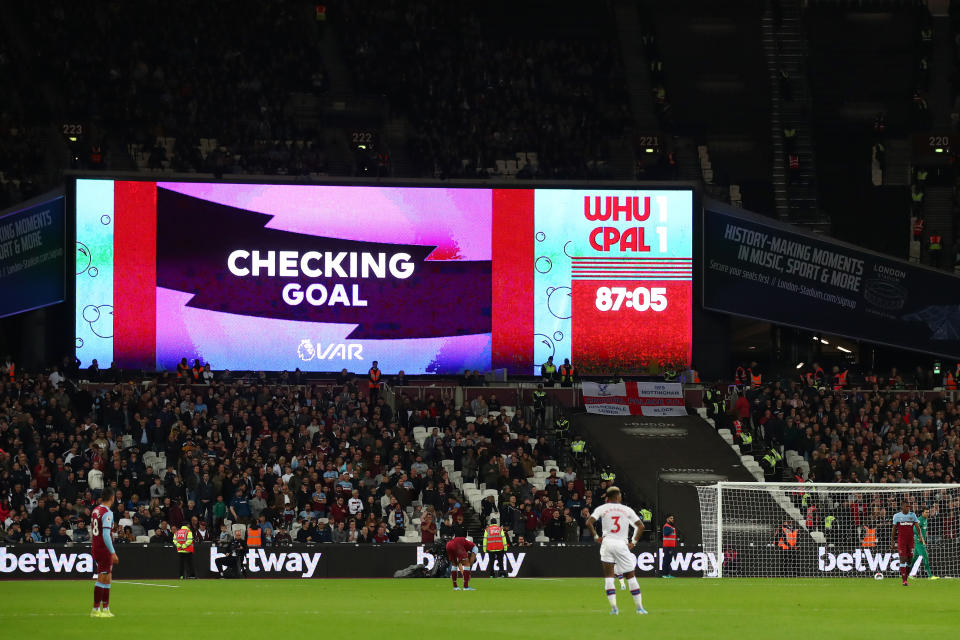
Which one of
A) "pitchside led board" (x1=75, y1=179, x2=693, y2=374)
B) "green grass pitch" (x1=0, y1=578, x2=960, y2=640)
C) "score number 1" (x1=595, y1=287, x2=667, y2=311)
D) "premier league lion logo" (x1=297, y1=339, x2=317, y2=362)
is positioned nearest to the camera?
"green grass pitch" (x1=0, y1=578, x2=960, y2=640)

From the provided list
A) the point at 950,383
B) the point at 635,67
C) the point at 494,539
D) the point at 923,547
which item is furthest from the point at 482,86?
the point at 923,547

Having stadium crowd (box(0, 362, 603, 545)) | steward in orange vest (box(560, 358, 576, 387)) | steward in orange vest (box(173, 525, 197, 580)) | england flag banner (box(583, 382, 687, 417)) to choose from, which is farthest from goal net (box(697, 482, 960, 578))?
steward in orange vest (box(173, 525, 197, 580))

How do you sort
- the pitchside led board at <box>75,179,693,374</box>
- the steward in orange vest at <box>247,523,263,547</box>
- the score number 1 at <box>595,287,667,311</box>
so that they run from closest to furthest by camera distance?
the steward in orange vest at <box>247,523,263,547</box>, the pitchside led board at <box>75,179,693,374</box>, the score number 1 at <box>595,287,667,311</box>

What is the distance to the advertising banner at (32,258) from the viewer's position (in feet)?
151

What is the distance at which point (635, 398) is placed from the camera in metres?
46.9

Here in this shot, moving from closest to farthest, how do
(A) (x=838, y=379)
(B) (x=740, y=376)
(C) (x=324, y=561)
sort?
(C) (x=324, y=561), (A) (x=838, y=379), (B) (x=740, y=376)

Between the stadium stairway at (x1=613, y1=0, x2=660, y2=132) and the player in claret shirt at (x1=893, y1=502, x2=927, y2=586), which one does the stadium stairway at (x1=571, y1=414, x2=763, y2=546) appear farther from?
the stadium stairway at (x1=613, y1=0, x2=660, y2=132)

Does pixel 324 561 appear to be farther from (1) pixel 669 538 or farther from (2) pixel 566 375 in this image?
(2) pixel 566 375

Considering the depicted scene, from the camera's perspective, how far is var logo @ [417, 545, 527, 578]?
3559cm

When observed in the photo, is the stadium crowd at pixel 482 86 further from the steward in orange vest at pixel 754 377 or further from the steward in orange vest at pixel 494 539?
the steward in orange vest at pixel 494 539

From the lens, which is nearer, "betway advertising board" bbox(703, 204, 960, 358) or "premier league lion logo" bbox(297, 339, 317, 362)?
"premier league lion logo" bbox(297, 339, 317, 362)

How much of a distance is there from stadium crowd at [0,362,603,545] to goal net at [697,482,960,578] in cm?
361

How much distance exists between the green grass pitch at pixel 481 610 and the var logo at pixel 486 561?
7.01 ft

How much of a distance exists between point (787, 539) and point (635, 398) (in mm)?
9957
